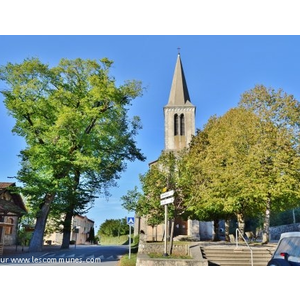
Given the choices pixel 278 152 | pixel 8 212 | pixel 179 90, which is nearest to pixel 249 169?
pixel 278 152

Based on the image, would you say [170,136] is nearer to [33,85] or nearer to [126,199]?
[126,199]

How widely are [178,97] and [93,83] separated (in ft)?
62.7

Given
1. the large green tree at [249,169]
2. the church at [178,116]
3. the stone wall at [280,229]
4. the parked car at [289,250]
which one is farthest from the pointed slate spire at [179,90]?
the parked car at [289,250]

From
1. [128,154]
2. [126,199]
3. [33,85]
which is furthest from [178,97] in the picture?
[33,85]

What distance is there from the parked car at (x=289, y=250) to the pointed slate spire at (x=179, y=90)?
89.7ft

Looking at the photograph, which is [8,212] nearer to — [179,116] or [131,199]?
[131,199]

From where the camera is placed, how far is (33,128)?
43.7 ft

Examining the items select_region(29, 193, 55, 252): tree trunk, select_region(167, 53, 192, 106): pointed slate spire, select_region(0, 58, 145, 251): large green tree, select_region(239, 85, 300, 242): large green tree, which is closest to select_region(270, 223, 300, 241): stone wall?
select_region(239, 85, 300, 242): large green tree

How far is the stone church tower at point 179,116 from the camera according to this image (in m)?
30.1

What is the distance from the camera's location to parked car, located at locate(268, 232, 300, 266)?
4699 millimetres

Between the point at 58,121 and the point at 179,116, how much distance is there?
65.0ft

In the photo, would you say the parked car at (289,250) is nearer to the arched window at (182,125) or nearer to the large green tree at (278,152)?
the large green tree at (278,152)

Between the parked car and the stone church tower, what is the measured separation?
80.3 ft

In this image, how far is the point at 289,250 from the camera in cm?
475
